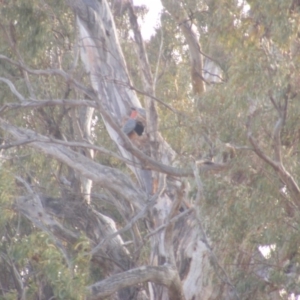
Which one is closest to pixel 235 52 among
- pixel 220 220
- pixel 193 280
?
pixel 220 220

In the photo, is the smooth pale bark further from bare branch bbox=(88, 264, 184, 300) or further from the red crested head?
bare branch bbox=(88, 264, 184, 300)

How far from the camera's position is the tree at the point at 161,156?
717 centimetres

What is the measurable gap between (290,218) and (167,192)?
6.69 ft

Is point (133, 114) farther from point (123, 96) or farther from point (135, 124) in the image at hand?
point (123, 96)

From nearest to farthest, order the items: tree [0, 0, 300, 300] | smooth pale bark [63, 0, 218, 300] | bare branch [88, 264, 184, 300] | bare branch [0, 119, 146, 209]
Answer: bare branch [88, 264, 184, 300] < tree [0, 0, 300, 300] < smooth pale bark [63, 0, 218, 300] < bare branch [0, 119, 146, 209]

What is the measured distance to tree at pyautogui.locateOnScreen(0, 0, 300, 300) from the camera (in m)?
7.17

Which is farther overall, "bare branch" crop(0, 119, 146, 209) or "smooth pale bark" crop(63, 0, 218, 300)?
"bare branch" crop(0, 119, 146, 209)

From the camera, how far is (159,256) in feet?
28.9

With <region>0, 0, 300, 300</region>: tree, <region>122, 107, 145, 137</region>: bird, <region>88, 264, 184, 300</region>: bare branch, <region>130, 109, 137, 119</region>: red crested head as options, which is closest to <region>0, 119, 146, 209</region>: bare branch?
<region>0, 0, 300, 300</region>: tree

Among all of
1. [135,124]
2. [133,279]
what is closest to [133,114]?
[135,124]

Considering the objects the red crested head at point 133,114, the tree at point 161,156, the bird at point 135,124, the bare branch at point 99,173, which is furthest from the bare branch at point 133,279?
the red crested head at point 133,114

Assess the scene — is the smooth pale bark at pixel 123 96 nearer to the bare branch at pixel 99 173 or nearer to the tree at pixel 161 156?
the tree at pixel 161 156

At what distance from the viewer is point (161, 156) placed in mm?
9234

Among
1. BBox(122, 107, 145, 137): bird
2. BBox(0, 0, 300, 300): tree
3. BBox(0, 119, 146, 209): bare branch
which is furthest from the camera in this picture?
BBox(0, 119, 146, 209): bare branch
